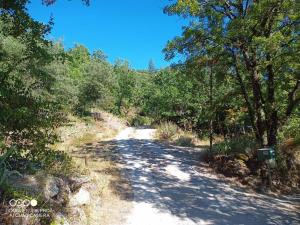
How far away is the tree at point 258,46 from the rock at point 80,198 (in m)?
7.66

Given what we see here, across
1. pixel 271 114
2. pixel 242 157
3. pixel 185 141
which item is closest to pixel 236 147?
pixel 242 157

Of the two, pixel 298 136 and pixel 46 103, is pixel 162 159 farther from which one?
pixel 46 103

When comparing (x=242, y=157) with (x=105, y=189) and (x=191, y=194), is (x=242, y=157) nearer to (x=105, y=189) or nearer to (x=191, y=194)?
(x=191, y=194)

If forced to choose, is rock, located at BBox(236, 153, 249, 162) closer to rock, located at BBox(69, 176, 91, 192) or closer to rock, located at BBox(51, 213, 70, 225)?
rock, located at BBox(69, 176, 91, 192)

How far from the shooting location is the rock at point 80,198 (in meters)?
7.90

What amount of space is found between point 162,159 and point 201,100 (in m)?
14.6

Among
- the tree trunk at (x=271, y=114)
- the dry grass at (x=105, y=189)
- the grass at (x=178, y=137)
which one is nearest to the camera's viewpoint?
the dry grass at (x=105, y=189)

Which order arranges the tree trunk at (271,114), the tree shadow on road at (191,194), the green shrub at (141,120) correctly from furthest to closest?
the green shrub at (141,120) < the tree trunk at (271,114) < the tree shadow on road at (191,194)

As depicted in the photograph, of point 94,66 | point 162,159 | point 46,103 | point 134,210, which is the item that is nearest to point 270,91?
point 162,159

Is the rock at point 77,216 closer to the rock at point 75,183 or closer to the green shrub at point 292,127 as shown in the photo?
the rock at point 75,183

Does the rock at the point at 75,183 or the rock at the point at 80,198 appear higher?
the rock at the point at 75,183

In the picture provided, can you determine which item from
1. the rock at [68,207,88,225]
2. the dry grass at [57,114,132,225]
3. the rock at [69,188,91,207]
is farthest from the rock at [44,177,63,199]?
the dry grass at [57,114,132,225]

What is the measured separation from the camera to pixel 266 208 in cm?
1061

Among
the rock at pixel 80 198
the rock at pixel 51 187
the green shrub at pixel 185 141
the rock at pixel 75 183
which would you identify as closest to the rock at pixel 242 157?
the green shrub at pixel 185 141
